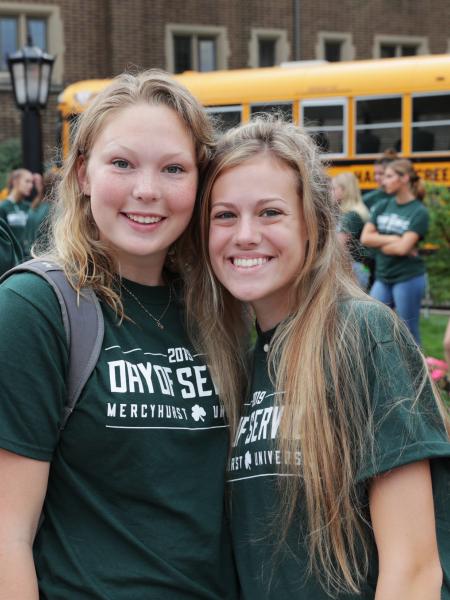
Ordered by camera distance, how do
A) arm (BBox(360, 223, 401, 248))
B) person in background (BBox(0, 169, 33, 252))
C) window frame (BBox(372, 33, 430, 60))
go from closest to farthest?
arm (BBox(360, 223, 401, 248)) → person in background (BBox(0, 169, 33, 252)) → window frame (BBox(372, 33, 430, 60))

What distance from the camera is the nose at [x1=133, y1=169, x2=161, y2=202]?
6.26ft

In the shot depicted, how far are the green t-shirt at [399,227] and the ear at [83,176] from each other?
18.6 ft

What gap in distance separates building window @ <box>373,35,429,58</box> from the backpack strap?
2075 cm

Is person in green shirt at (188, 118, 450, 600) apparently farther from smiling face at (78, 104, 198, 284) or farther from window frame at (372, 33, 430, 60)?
window frame at (372, 33, 430, 60)

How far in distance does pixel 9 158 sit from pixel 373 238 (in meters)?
11.7

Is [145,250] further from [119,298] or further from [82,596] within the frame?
[82,596]

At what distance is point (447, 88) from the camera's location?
40.2 feet

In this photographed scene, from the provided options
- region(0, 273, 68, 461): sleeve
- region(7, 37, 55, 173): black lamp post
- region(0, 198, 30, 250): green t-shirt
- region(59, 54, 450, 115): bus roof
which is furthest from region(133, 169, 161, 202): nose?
region(59, 54, 450, 115): bus roof

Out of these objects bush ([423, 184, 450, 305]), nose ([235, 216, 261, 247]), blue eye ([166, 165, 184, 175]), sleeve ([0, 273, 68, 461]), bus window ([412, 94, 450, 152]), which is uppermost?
bus window ([412, 94, 450, 152])

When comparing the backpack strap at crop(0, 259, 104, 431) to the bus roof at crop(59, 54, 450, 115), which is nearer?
the backpack strap at crop(0, 259, 104, 431)

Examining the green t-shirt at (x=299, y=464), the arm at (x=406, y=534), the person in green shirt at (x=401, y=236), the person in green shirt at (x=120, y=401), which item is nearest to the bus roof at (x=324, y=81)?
the person in green shirt at (x=401, y=236)

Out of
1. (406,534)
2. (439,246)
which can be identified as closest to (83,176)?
(406,534)

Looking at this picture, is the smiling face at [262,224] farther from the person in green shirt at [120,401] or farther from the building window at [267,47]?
the building window at [267,47]

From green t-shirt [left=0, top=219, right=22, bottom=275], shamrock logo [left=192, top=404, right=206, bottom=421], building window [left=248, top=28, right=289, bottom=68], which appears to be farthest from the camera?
building window [left=248, top=28, right=289, bottom=68]
